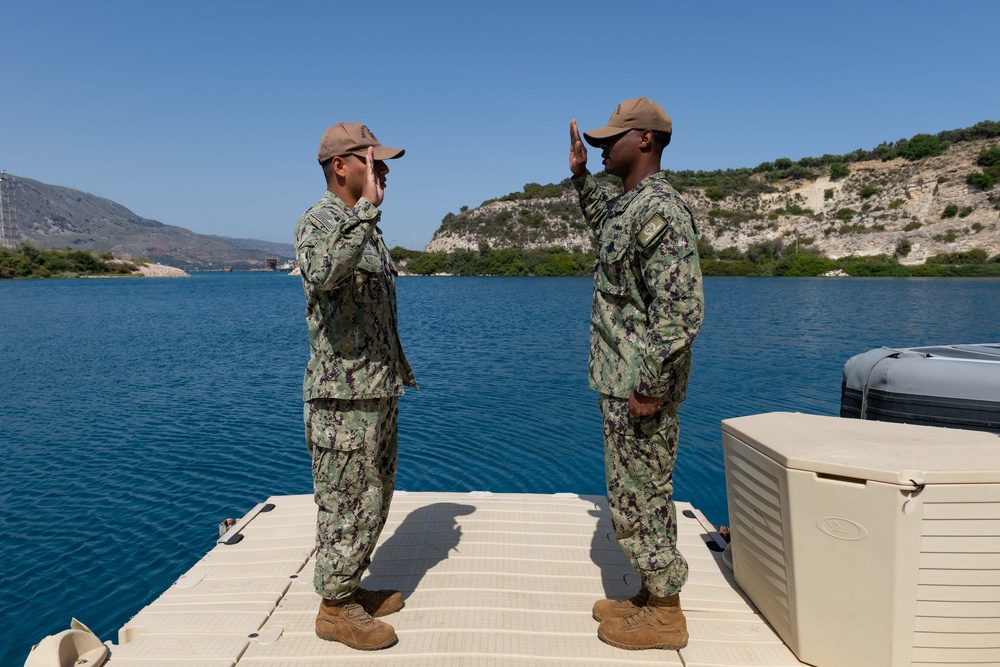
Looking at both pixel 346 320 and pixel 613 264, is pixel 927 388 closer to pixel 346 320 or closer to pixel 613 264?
pixel 613 264

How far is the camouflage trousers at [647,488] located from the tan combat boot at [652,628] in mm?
98

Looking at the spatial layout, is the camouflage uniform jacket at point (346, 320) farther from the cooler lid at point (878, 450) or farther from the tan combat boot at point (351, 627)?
the cooler lid at point (878, 450)

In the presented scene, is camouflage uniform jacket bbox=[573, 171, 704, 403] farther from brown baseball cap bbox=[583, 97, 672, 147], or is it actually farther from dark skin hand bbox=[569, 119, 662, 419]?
brown baseball cap bbox=[583, 97, 672, 147]

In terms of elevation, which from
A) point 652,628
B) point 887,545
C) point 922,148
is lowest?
point 652,628

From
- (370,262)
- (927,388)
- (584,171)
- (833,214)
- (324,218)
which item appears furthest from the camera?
(833,214)

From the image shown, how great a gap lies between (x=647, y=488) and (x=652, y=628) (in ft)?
2.19

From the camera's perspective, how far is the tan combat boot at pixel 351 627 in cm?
275

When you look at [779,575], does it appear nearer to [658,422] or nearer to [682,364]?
[658,422]

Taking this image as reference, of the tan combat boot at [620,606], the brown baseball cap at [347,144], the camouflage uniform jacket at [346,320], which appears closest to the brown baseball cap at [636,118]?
the brown baseball cap at [347,144]

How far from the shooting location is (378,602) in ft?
10.1

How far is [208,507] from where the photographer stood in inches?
283

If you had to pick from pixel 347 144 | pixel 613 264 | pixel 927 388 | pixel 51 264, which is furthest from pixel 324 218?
pixel 51 264

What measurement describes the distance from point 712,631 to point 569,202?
103113mm

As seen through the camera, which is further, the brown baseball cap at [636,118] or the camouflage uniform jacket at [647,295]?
the brown baseball cap at [636,118]
